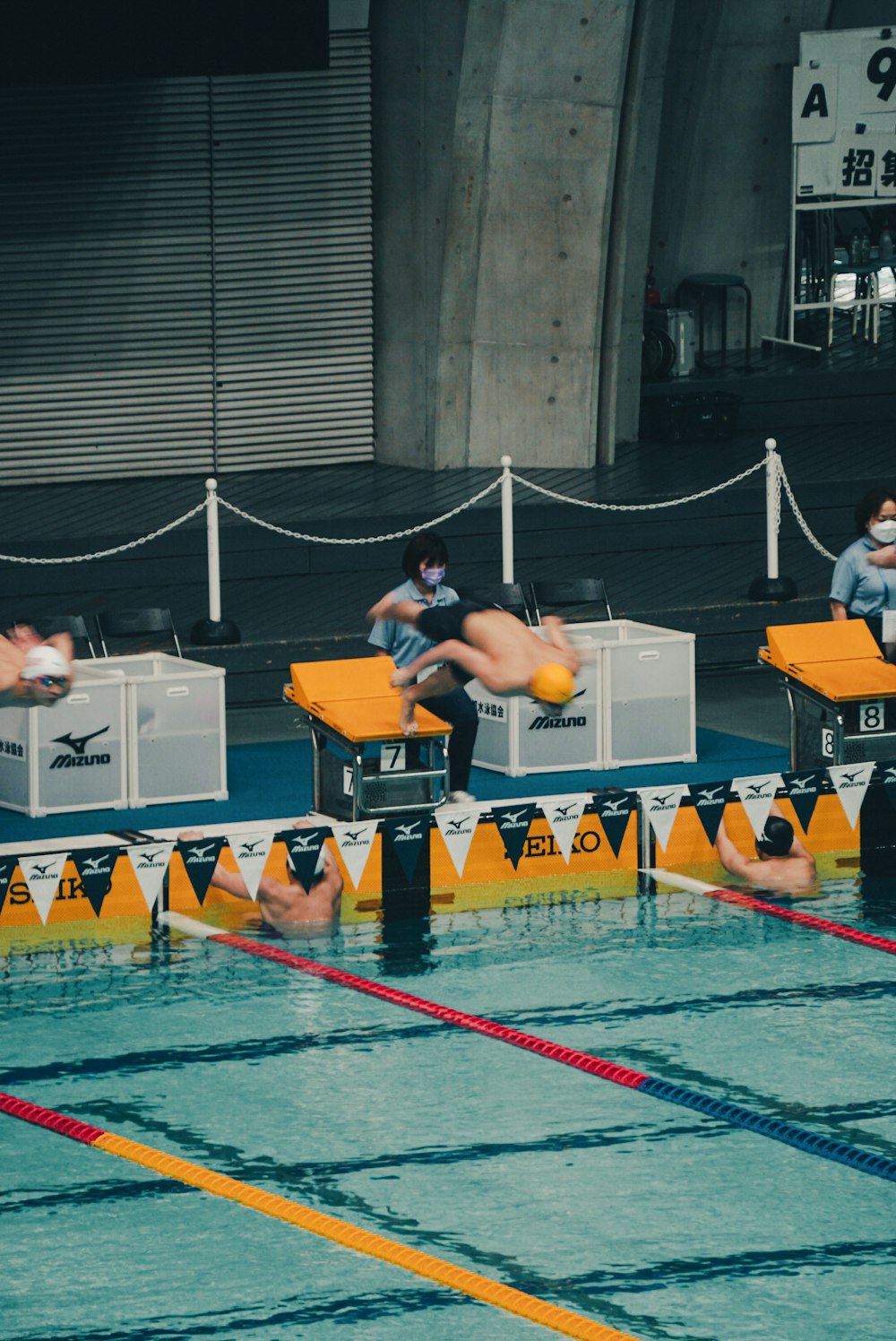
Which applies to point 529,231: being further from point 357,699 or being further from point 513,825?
point 513,825

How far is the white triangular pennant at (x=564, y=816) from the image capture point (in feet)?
30.5

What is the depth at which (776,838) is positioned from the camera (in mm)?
9594

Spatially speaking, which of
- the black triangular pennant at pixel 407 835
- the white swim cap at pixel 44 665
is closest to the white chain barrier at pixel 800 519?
the black triangular pennant at pixel 407 835

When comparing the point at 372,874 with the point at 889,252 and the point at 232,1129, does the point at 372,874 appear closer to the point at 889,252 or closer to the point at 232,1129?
the point at 232,1129

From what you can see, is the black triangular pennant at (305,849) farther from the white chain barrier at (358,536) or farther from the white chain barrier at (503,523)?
the white chain barrier at (358,536)

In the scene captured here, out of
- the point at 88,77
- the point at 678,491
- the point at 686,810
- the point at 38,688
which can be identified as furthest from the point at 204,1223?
the point at 678,491

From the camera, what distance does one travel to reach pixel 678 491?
13.8 m

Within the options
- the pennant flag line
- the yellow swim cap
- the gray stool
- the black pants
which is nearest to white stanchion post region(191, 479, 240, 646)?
the black pants

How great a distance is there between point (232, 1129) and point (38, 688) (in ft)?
5.90

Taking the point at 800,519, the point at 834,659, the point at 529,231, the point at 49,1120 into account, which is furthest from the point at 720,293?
the point at 49,1120

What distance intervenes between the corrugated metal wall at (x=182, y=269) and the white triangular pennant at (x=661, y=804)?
6.31 meters

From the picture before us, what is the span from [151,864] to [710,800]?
241cm

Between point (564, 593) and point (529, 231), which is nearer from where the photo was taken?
point (564, 593)

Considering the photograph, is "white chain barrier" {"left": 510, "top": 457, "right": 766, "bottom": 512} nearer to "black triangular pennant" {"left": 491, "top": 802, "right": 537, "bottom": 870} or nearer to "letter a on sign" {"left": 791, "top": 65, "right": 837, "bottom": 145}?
"letter a on sign" {"left": 791, "top": 65, "right": 837, "bottom": 145}
